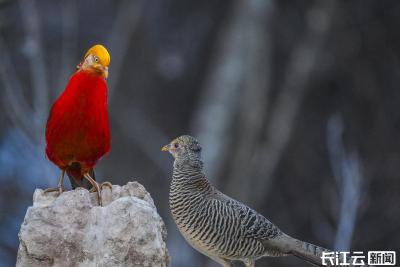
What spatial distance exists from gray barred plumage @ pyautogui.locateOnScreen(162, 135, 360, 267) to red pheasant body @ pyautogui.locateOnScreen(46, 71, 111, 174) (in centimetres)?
48

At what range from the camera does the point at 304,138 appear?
46.0 ft

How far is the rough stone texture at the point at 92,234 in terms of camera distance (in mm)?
5238

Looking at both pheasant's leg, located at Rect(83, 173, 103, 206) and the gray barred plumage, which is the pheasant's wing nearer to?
the gray barred plumage

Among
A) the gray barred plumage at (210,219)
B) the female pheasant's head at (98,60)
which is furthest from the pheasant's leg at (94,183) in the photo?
the female pheasant's head at (98,60)

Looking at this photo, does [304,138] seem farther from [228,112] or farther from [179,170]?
[179,170]

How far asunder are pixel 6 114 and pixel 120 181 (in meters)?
1.61

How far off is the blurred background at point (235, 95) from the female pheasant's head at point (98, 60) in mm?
6481

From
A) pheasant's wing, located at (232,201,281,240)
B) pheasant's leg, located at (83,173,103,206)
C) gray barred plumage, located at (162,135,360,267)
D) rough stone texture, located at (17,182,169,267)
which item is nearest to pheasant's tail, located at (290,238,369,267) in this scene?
gray barred plumage, located at (162,135,360,267)

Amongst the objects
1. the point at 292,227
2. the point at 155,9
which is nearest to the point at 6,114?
the point at 155,9

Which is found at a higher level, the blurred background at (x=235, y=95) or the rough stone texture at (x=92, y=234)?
the blurred background at (x=235, y=95)

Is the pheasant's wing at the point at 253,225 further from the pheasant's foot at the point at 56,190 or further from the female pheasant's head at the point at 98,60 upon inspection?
the female pheasant's head at the point at 98,60

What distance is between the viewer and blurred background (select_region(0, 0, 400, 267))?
12.7 m

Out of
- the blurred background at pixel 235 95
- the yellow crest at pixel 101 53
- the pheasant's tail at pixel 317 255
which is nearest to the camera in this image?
the yellow crest at pixel 101 53

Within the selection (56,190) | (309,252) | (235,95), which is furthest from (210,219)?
(235,95)
